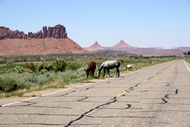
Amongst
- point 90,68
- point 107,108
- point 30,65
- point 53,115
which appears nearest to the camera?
point 53,115

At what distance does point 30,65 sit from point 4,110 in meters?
55.8

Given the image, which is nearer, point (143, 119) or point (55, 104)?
point (143, 119)

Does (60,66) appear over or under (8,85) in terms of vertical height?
under

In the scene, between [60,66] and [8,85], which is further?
[60,66]

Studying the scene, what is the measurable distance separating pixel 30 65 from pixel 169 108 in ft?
186

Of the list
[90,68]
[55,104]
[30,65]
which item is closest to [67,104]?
Result: [55,104]

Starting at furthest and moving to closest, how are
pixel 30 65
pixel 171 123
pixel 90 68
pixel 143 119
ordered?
pixel 30 65 < pixel 90 68 < pixel 143 119 < pixel 171 123

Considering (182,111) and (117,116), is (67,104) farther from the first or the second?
(182,111)

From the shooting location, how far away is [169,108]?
10109 mm

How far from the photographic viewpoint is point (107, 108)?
33.5 feet

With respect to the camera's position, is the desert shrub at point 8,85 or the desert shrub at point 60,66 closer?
the desert shrub at point 8,85

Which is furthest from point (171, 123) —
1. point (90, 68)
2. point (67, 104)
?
point (90, 68)

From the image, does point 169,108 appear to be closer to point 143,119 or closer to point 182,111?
point 182,111

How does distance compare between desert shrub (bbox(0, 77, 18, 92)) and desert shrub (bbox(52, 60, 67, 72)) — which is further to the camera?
desert shrub (bbox(52, 60, 67, 72))
